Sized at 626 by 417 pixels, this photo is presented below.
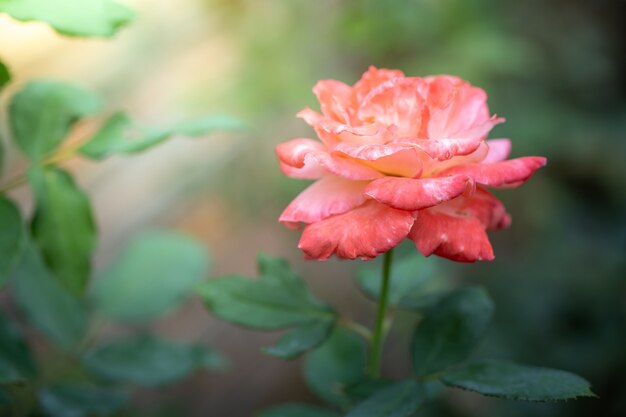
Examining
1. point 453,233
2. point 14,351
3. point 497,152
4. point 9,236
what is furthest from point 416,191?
point 14,351

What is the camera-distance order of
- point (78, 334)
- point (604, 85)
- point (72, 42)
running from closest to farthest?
point (78, 334) → point (72, 42) → point (604, 85)

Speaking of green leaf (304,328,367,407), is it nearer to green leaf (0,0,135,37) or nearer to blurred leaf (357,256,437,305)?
blurred leaf (357,256,437,305)

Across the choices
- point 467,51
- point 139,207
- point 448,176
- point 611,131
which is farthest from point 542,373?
point 611,131

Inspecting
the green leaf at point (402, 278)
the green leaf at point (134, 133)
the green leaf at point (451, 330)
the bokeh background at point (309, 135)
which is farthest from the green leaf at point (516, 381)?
the bokeh background at point (309, 135)

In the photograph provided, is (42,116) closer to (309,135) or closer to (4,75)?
(4,75)

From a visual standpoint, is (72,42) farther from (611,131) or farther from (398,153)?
(611,131)

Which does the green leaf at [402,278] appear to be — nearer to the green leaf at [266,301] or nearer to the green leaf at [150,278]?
the green leaf at [266,301]

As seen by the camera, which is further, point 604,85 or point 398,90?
point 604,85
